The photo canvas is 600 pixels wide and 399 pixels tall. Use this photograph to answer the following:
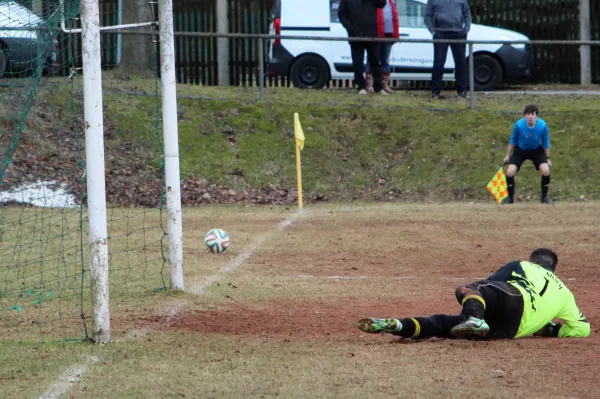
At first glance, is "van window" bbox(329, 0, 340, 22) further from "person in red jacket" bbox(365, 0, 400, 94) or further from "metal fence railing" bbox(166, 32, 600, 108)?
"metal fence railing" bbox(166, 32, 600, 108)

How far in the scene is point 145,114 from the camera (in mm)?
19891

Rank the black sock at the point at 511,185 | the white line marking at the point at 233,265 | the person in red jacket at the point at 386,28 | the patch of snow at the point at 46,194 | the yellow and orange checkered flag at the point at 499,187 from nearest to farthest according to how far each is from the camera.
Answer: the white line marking at the point at 233,265 < the patch of snow at the point at 46,194 < the black sock at the point at 511,185 < the yellow and orange checkered flag at the point at 499,187 < the person in red jacket at the point at 386,28

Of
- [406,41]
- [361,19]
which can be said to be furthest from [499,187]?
[361,19]

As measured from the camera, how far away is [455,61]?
2081 centimetres

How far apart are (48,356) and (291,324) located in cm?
202

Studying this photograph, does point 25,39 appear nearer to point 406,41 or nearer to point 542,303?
point 542,303

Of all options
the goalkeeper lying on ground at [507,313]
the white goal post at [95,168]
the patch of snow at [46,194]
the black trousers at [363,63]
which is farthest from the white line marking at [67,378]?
the black trousers at [363,63]

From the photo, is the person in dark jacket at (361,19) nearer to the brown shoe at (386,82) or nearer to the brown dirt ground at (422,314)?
the brown shoe at (386,82)

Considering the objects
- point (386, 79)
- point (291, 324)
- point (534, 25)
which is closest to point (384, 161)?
point (386, 79)

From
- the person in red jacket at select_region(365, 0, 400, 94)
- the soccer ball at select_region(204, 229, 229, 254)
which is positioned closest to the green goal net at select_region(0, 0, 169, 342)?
→ the soccer ball at select_region(204, 229, 229, 254)

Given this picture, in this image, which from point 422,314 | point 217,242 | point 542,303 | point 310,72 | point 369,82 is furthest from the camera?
point 310,72

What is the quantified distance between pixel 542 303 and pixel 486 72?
16.7 metres

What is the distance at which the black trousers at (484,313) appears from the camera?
6.87m

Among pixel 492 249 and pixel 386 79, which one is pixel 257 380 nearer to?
pixel 492 249
